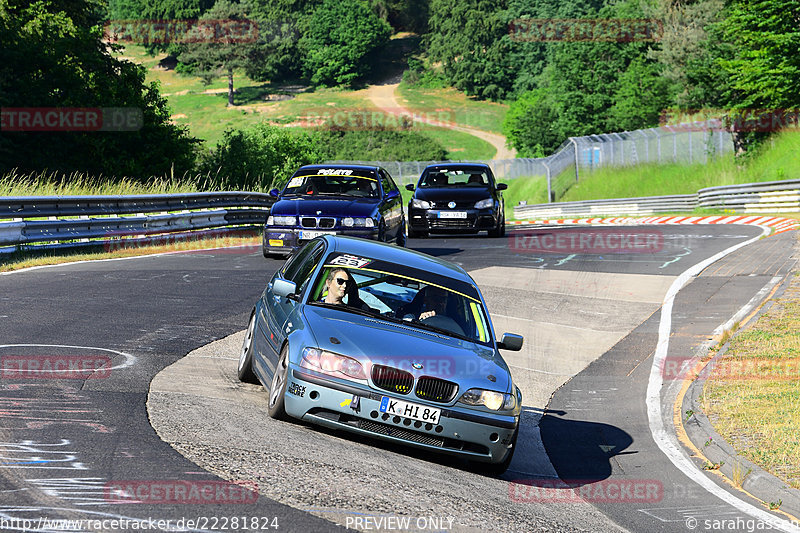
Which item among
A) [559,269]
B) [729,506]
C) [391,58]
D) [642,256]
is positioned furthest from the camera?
[391,58]

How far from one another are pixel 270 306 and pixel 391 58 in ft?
545

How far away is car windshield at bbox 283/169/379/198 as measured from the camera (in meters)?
18.9

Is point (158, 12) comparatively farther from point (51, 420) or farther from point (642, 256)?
point (51, 420)

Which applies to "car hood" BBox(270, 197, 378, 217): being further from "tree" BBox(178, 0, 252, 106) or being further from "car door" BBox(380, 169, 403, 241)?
"tree" BBox(178, 0, 252, 106)

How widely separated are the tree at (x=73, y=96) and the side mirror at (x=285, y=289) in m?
29.0

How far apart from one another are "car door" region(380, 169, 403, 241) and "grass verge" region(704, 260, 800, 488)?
22.5 feet

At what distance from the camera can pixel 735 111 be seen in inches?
1977

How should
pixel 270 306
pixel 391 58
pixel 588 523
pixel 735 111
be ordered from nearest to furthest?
pixel 588 523, pixel 270 306, pixel 735 111, pixel 391 58

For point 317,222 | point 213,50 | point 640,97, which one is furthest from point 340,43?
point 317,222

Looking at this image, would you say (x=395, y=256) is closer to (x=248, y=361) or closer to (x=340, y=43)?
(x=248, y=361)

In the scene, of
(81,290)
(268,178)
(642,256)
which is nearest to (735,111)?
(268,178)

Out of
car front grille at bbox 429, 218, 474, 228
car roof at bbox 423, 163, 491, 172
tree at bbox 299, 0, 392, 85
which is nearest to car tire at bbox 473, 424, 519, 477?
car front grille at bbox 429, 218, 474, 228

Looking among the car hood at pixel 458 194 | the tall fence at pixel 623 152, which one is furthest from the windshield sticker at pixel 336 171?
the tall fence at pixel 623 152

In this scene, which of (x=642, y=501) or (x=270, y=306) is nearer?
(x=642, y=501)
